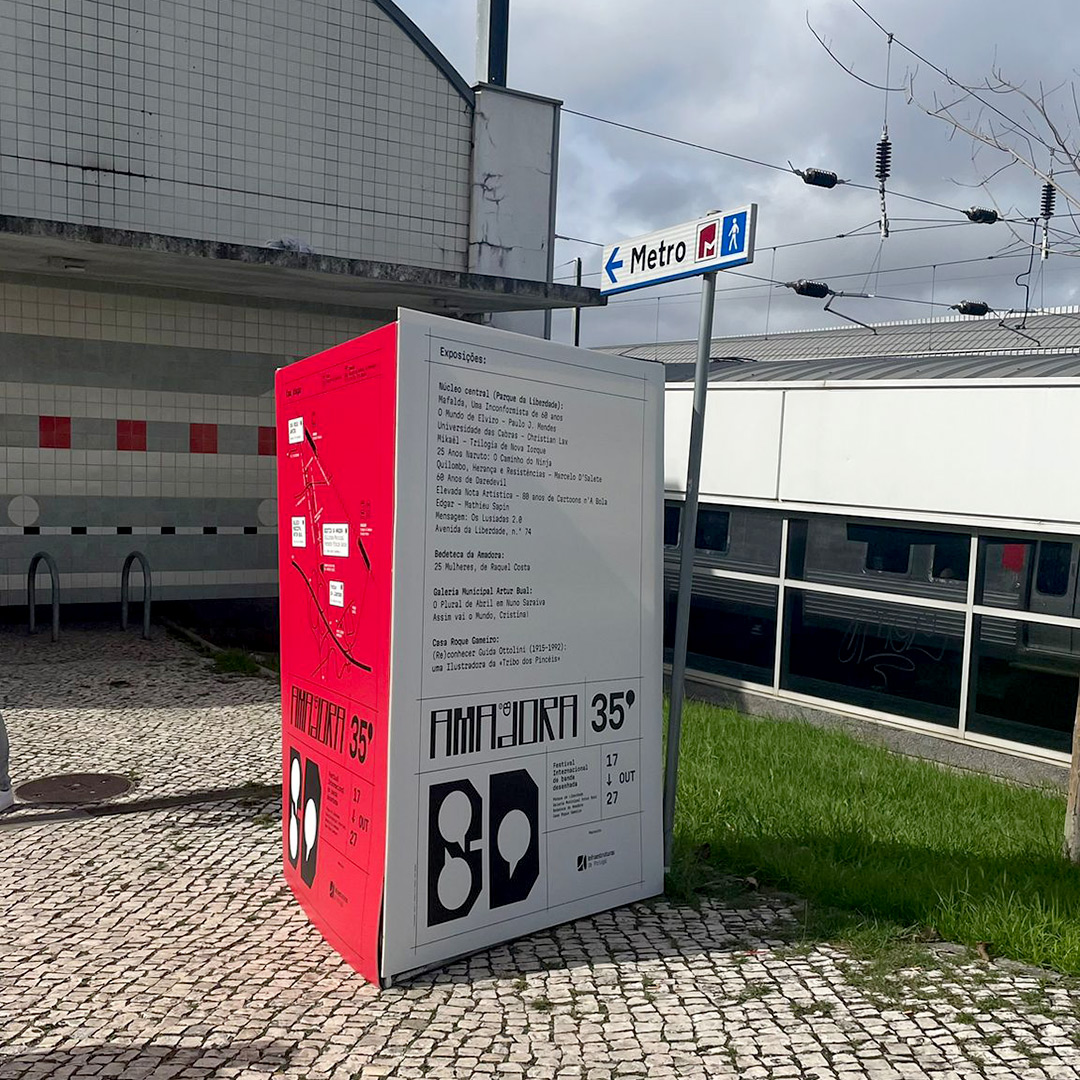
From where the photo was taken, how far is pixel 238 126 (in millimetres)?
12297

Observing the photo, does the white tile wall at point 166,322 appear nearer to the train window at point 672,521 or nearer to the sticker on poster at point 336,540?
the train window at point 672,521

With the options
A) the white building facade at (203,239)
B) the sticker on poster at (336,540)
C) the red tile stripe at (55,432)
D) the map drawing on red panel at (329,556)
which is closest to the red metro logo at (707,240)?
the map drawing on red panel at (329,556)

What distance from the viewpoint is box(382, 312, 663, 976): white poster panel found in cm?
400

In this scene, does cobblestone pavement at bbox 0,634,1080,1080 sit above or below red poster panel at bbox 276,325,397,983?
below

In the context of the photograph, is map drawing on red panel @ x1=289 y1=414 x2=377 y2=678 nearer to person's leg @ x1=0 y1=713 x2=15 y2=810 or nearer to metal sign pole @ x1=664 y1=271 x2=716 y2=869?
metal sign pole @ x1=664 y1=271 x2=716 y2=869

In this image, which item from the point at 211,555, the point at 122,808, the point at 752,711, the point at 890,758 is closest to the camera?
the point at 122,808

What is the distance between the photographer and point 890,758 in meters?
8.36

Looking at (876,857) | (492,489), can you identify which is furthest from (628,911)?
(492,489)

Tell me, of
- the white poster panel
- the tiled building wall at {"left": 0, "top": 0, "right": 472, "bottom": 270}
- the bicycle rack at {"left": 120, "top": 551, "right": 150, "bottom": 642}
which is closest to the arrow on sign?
the white poster panel

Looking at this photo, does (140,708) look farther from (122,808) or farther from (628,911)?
(628,911)

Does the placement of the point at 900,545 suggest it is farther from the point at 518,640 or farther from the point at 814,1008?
the point at 814,1008

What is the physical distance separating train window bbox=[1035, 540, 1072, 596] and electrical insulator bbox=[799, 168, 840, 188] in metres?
10.9

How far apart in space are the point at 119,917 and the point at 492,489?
2.36 meters

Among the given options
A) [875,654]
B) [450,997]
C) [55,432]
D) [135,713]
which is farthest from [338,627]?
[55,432]
